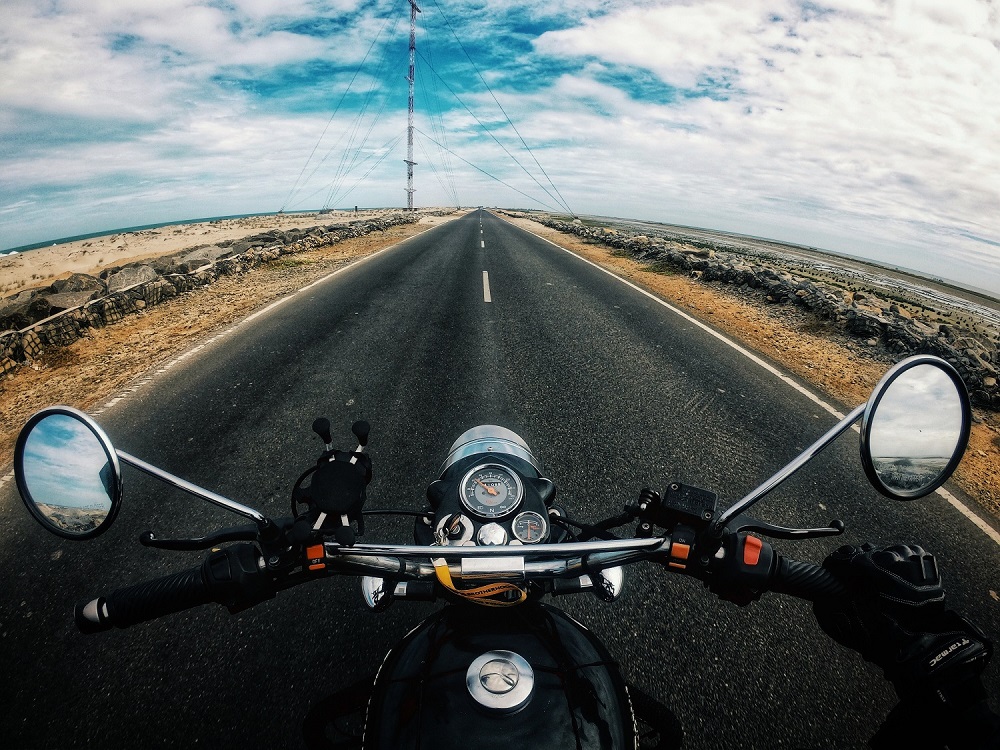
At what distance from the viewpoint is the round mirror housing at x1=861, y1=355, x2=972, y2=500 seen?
1435 millimetres

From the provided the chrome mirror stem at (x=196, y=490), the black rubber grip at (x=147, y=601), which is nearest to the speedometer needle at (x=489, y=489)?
the chrome mirror stem at (x=196, y=490)

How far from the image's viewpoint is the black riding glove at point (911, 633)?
959 mm

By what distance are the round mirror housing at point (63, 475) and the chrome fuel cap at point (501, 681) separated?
1183 millimetres

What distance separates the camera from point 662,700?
224 centimetres

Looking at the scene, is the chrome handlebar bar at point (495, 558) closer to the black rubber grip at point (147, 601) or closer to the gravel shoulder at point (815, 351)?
the black rubber grip at point (147, 601)

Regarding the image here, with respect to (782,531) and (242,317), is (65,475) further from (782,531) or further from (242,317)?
(242,317)

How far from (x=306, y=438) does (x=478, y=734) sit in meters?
3.95

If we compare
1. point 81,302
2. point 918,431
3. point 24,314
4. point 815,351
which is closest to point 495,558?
point 918,431

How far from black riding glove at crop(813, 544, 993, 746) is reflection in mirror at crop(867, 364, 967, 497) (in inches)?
15.2

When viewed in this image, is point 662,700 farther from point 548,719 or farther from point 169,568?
point 169,568

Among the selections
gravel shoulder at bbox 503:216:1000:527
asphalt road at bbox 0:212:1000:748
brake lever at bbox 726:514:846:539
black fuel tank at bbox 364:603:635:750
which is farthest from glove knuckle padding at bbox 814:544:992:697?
gravel shoulder at bbox 503:216:1000:527

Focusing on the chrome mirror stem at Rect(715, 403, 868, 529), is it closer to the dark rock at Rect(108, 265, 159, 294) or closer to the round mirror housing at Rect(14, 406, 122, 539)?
the round mirror housing at Rect(14, 406, 122, 539)

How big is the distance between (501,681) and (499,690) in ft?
0.07

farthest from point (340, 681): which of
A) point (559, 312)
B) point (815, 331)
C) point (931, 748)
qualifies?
point (815, 331)
